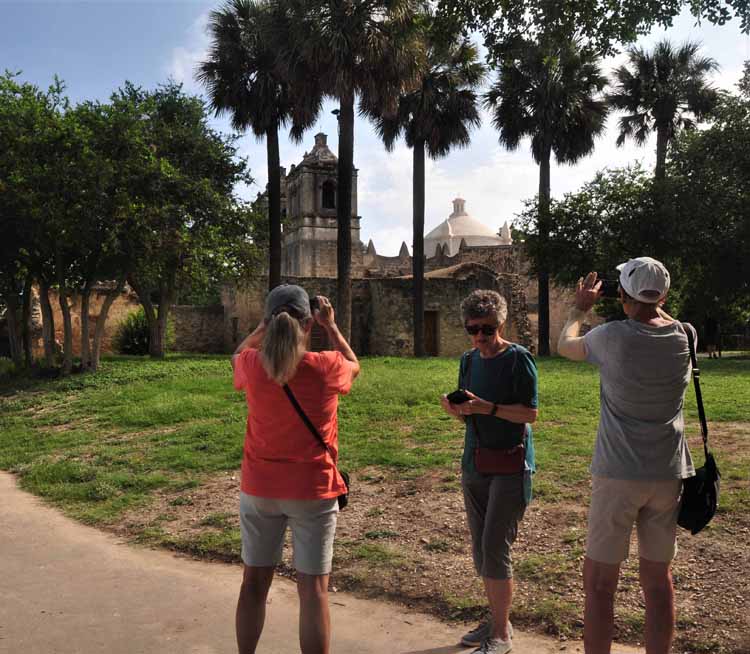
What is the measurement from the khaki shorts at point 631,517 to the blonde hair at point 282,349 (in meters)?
1.40

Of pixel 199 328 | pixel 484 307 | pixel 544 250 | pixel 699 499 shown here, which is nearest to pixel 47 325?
pixel 199 328

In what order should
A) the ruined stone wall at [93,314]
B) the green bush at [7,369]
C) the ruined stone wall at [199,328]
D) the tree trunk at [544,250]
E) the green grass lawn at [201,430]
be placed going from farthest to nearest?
the ruined stone wall at [199,328], the ruined stone wall at [93,314], the tree trunk at [544,250], the green bush at [7,369], the green grass lawn at [201,430]

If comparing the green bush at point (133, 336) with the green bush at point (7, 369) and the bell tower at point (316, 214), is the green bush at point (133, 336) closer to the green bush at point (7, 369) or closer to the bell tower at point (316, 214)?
the green bush at point (7, 369)

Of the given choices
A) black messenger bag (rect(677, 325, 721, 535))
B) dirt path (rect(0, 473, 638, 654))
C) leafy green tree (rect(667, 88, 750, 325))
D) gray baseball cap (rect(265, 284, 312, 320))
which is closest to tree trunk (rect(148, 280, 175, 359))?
leafy green tree (rect(667, 88, 750, 325))

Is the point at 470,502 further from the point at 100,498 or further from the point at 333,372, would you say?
the point at 100,498

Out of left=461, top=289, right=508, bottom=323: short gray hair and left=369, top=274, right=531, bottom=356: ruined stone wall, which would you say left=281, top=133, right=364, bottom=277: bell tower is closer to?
left=369, top=274, right=531, bottom=356: ruined stone wall

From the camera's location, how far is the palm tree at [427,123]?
2308 cm

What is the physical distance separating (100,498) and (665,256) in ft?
65.1

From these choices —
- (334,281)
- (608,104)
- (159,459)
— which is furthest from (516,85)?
(159,459)

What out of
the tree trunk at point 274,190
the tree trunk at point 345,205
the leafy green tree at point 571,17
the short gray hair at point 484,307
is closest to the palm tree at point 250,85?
the tree trunk at point 274,190

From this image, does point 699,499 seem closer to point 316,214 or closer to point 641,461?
point 641,461

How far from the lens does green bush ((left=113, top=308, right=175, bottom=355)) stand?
2620 cm

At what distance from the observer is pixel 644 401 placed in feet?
9.75

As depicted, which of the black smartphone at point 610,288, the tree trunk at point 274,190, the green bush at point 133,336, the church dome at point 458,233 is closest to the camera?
the black smartphone at point 610,288
